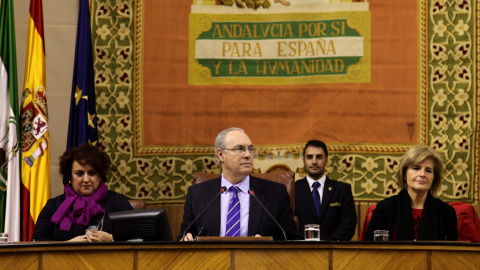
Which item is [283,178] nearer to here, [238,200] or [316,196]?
[316,196]

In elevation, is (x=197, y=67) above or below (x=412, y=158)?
above

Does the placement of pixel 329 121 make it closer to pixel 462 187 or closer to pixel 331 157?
pixel 331 157

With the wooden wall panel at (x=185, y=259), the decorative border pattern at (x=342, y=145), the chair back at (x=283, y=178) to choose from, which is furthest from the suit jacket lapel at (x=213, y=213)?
the decorative border pattern at (x=342, y=145)

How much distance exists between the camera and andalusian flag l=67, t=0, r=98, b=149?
5.26 m

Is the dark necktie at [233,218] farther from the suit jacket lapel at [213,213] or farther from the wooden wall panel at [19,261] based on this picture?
the wooden wall panel at [19,261]

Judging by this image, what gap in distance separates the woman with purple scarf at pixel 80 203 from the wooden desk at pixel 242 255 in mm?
1025

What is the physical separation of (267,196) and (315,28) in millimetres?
2168

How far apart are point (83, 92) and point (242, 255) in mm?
2593

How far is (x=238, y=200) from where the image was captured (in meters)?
4.08

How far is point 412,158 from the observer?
13.8ft

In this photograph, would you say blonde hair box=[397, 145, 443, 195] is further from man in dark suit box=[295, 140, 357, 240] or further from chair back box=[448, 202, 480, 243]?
man in dark suit box=[295, 140, 357, 240]

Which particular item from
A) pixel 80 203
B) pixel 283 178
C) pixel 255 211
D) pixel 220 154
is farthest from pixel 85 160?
pixel 283 178

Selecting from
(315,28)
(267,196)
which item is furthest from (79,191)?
(315,28)

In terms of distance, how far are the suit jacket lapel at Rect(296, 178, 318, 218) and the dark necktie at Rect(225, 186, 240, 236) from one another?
109cm
